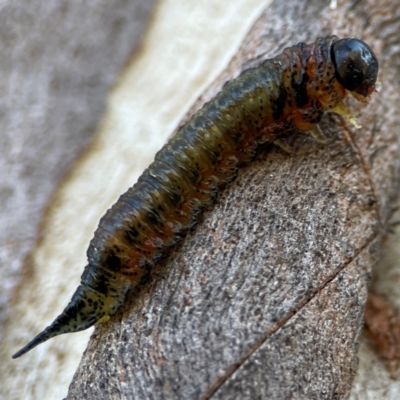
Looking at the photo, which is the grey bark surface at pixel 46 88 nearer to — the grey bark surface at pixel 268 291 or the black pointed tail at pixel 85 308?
the black pointed tail at pixel 85 308

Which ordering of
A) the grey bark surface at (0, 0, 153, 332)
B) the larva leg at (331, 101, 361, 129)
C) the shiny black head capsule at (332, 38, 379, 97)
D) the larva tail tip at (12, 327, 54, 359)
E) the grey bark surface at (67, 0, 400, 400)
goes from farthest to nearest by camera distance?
the grey bark surface at (0, 0, 153, 332) < the larva leg at (331, 101, 361, 129) < the shiny black head capsule at (332, 38, 379, 97) < the larva tail tip at (12, 327, 54, 359) < the grey bark surface at (67, 0, 400, 400)

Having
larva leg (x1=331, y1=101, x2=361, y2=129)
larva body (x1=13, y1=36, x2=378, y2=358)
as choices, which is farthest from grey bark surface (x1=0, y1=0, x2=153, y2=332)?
larva leg (x1=331, y1=101, x2=361, y2=129)

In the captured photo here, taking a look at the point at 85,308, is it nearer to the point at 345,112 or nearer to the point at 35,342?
the point at 35,342

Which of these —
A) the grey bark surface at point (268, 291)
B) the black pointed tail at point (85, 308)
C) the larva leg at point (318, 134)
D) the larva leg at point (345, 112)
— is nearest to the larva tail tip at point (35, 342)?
the black pointed tail at point (85, 308)

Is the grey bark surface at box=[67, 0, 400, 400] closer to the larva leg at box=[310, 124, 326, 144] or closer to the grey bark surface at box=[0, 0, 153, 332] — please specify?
the larva leg at box=[310, 124, 326, 144]

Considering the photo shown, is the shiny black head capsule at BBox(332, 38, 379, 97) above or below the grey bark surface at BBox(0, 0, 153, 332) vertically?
below

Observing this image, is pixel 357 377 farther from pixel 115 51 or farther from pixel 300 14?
pixel 115 51

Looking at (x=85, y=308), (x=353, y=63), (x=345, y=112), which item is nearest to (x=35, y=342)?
(x=85, y=308)
